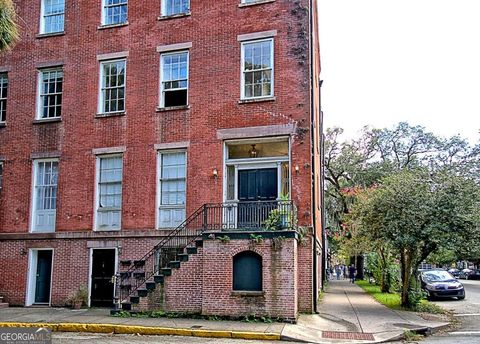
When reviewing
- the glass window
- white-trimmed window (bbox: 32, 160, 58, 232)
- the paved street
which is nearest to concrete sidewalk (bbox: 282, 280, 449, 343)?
the paved street

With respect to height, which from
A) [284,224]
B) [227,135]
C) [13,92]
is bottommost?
[284,224]

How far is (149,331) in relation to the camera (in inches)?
503

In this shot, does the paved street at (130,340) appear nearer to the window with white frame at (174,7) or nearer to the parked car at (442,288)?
the window with white frame at (174,7)

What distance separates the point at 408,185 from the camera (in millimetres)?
17531

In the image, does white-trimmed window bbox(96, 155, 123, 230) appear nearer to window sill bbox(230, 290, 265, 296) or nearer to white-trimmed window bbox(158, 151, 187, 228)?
white-trimmed window bbox(158, 151, 187, 228)

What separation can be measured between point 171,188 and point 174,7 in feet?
22.7

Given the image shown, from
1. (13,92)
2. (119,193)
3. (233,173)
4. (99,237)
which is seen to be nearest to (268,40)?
(233,173)

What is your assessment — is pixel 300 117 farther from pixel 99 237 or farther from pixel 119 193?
pixel 99 237

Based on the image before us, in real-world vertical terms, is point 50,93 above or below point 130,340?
above

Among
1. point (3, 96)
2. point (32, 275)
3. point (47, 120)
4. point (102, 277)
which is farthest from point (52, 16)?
point (102, 277)

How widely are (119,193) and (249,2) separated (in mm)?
8291

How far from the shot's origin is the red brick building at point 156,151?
15.5m

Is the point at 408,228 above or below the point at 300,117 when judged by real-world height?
below

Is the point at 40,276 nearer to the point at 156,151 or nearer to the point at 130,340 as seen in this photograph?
the point at 156,151
